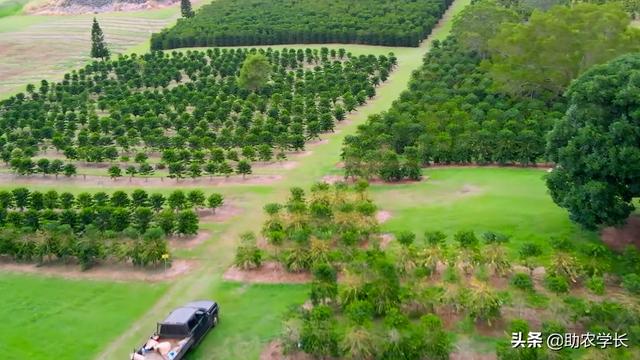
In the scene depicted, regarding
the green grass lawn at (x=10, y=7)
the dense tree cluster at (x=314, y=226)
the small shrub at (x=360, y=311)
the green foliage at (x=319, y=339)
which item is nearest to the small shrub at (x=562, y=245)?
the dense tree cluster at (x=314, y=226)

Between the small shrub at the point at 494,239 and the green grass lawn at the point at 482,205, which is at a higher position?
the small shrub at the point at 494,239

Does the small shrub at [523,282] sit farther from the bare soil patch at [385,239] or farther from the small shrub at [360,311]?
the bare soil patch at [385,239]

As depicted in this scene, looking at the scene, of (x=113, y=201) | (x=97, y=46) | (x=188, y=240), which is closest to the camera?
(x=188, y=240)

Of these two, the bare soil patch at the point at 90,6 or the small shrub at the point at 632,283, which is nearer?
the small shrub at the point at 632,283

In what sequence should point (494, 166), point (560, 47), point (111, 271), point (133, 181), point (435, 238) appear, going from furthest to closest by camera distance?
point (560, 47) → point (133, 181) → point (494, 166) → point (111, 271) → point (435, 238)

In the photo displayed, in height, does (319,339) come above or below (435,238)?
below

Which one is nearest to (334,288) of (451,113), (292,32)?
(451,113)

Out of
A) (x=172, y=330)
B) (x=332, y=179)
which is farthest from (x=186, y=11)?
(x=172, y=330)

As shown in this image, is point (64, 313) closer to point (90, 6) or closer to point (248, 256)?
point (248, 256)
